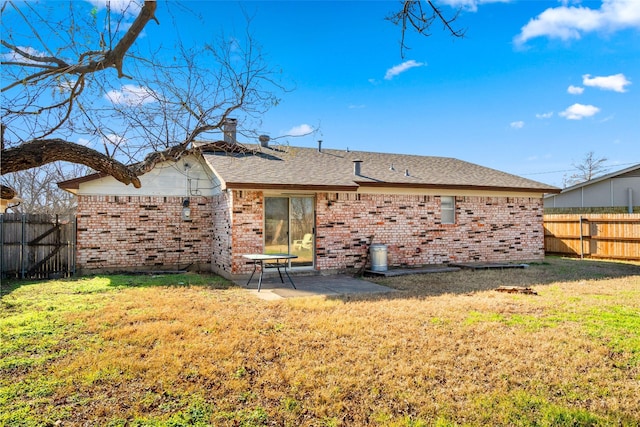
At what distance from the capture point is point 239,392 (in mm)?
3764

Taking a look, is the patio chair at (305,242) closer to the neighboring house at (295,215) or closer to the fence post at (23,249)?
the neighboring house at (295,215)

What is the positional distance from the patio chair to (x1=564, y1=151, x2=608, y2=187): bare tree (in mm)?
36580

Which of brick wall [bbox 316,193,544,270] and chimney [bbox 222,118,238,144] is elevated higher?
chimney [bbox 222,118,238,144]

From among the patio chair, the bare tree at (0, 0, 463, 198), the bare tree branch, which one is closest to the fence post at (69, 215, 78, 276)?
the patio chair

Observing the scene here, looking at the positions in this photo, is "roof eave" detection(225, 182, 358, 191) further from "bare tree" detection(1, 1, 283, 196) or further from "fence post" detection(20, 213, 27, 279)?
"fence post" detection(20, 213, 27, 279)

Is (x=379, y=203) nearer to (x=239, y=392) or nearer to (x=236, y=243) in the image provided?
(x=236, y=243)

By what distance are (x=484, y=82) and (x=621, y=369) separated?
30.7 ft

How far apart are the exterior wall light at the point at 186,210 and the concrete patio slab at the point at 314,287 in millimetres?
3473

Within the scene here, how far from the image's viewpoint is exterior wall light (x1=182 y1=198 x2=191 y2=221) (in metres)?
12.5

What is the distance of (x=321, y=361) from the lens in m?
4.49

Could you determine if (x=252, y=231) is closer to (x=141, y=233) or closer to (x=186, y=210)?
(x=186, y=210)

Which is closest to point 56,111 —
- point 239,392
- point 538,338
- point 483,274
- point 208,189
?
point 239,392

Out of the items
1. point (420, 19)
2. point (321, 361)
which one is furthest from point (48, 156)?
point (420, 19)

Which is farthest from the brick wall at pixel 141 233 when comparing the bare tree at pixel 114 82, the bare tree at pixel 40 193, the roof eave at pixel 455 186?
the bare tree at pixel 40 193
